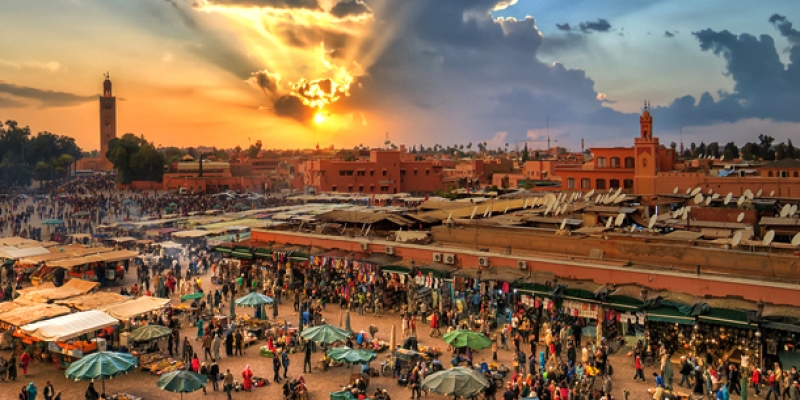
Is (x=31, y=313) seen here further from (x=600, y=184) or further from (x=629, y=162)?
(x=629, y=162)

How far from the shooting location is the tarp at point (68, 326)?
15.4m

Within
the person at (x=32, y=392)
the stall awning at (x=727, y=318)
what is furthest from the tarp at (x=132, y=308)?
the stall awning at (x=727, y=318)

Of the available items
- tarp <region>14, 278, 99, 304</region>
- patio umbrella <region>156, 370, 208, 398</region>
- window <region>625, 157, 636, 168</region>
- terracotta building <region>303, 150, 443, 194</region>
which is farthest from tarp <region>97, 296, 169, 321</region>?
terracotta building <region>303, 150, 443, 194</region>

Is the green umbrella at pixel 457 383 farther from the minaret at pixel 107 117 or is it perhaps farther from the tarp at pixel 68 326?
the minaret at pixel 107 117

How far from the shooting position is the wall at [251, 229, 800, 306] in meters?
14.8

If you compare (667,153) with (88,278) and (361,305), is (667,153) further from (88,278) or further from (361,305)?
(88,278)

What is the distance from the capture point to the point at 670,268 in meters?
17.2

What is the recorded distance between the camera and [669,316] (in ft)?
49.2

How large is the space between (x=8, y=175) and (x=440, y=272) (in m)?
87.6

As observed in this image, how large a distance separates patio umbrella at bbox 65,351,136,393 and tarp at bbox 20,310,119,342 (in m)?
2.20

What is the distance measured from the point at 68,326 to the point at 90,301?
9.31 ft

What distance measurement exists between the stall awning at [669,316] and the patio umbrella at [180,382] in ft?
36.0

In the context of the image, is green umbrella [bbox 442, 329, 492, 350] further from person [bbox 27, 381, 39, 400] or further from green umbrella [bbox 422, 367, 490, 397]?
person [bbox 27, 381, 39, 400]

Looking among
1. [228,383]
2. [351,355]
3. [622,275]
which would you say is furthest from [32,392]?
[622,275]
